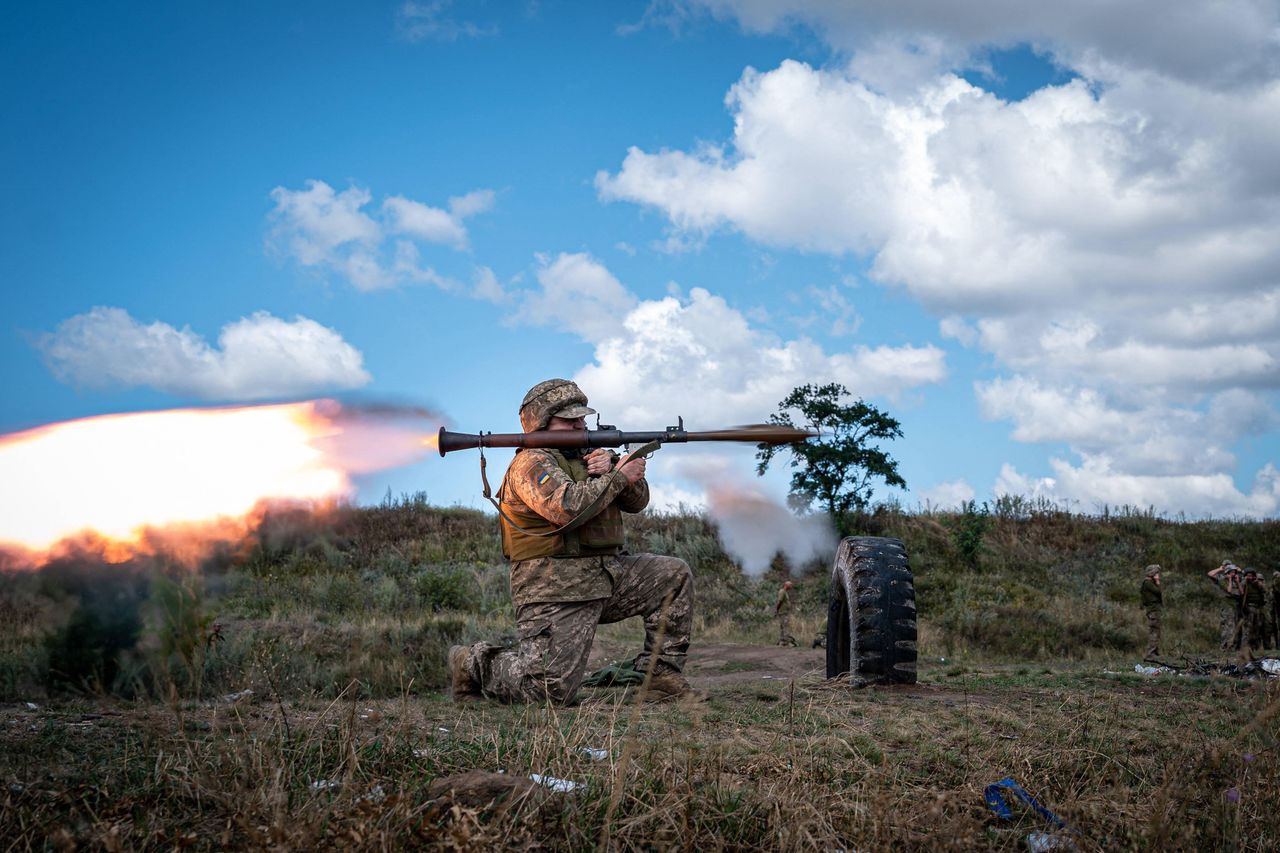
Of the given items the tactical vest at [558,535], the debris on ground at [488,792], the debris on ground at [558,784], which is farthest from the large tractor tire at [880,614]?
the debris on ground at [488,792]

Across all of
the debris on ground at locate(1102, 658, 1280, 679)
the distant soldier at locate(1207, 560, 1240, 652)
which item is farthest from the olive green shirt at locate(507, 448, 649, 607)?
the distant soldier at locate(1207, 560, 1240, 652)

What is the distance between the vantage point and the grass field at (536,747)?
10.3 feet

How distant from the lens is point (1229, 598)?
54.0ft

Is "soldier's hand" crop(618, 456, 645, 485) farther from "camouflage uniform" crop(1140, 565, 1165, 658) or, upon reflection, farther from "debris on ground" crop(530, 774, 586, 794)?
"camouflage uniform" crop(1140, 565, 1165, 658)

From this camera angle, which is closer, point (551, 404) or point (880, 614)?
point (551, 404)

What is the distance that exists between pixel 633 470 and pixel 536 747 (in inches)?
137

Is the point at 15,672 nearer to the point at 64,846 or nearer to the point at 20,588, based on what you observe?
the point at 20,588

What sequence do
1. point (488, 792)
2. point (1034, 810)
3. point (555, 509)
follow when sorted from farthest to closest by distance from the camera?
point (555, 509)
point (1034, 810)
point (488, 792)

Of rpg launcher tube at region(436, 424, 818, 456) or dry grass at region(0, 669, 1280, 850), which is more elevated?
rpg launcher tube at region(436, 424, 818, 456)

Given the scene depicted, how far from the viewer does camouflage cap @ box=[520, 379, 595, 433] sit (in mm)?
7504

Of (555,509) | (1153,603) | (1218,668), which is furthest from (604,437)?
(1153,603)

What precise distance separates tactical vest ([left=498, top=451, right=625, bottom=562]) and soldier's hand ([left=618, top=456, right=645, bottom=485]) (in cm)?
28

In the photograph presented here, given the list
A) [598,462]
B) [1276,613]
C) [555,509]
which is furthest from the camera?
[1276,613]

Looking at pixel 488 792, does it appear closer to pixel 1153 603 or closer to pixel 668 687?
pixel 668 687
